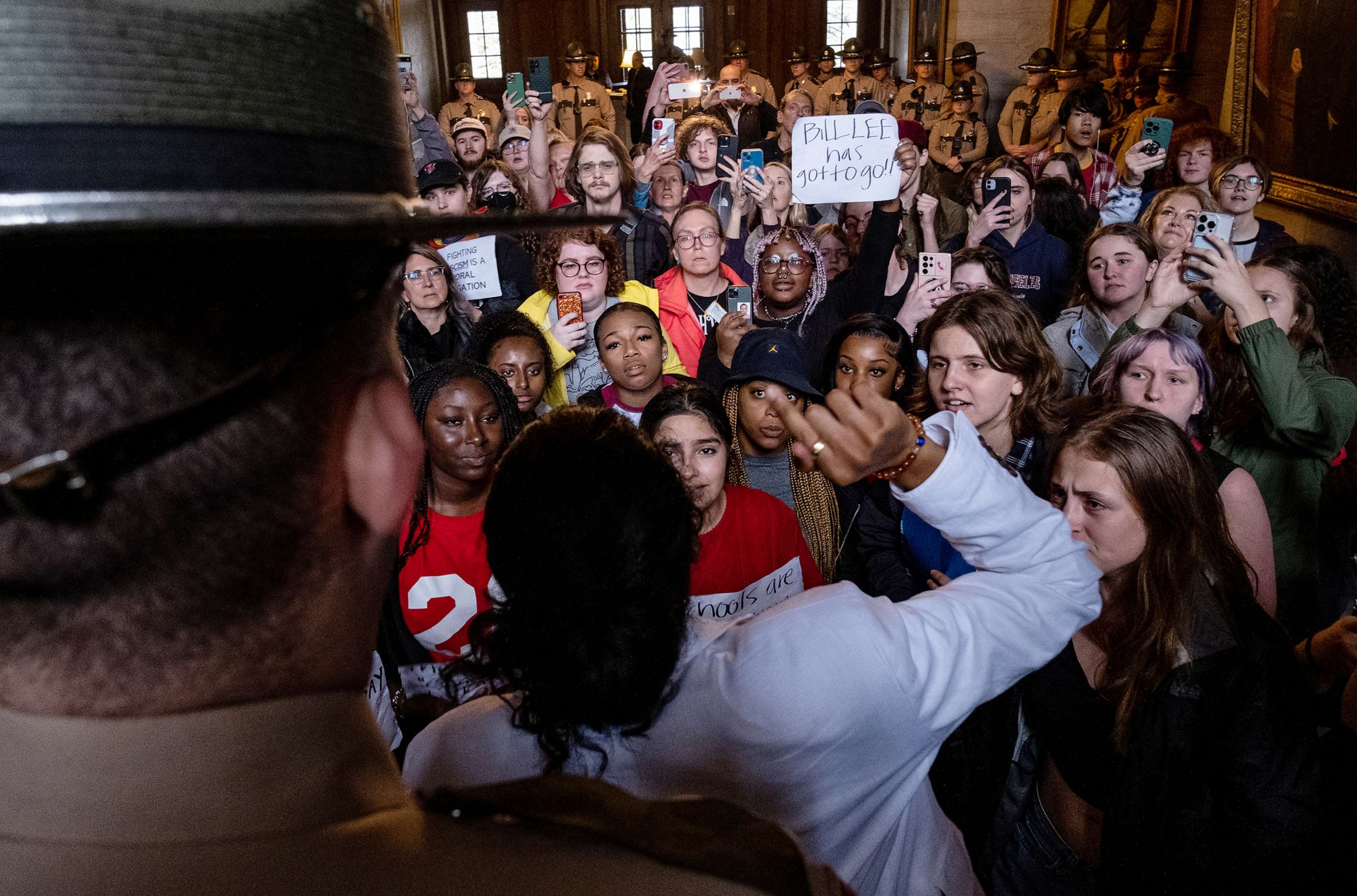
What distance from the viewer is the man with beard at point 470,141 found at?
6922mm

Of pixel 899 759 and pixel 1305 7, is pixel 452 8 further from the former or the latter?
pixel 899 759

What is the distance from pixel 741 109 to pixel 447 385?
9.11 metres

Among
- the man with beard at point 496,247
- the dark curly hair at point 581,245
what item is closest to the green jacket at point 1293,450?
the dark curly hair at point 581,245

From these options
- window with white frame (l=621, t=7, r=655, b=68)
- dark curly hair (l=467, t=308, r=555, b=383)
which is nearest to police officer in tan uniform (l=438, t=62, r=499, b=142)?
window with white frame (l=621, t=7, r=655, b=68)

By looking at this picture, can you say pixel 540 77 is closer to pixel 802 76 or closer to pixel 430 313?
pixel 430 313

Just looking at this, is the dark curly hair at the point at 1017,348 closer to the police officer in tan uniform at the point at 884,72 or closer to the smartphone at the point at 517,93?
the smartphone at the point at 517,93

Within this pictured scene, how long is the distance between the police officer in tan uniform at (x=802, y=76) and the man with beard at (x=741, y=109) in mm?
705

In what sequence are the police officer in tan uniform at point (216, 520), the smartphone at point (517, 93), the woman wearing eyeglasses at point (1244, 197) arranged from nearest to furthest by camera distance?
1. the police officer in tan uniform at point (216, 520)
2. the woman wearing eyeglasses at point (1244, 197)
3. the smartphone at point (517, 93)

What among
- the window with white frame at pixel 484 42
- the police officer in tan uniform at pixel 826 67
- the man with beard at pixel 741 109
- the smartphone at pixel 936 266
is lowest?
the smartphone at pixel 936 266

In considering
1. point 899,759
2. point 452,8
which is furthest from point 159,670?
point 452,8

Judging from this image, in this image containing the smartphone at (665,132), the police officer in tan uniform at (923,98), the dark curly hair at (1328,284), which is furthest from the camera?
the police officer in tan uniform at (923,98)

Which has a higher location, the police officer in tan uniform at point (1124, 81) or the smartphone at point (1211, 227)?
the police officer in tan uniform at point (1124, 81)

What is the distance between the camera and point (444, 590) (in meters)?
2.49

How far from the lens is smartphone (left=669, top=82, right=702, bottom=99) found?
867 centimetres
